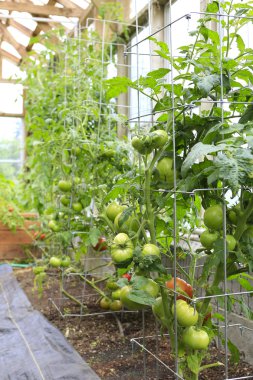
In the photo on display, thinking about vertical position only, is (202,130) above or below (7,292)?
above

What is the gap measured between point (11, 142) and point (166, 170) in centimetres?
735

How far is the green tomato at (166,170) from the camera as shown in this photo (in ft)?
5.11

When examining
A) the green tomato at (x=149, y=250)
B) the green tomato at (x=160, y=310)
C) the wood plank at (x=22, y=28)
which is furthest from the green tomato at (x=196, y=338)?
the wood plank at (x=22, y=28)

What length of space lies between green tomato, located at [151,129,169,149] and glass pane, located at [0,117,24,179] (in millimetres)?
7192

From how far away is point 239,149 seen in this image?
4.16 feet

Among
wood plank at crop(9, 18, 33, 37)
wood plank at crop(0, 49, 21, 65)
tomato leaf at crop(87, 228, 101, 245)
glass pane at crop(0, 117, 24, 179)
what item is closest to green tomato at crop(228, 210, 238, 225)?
tomato leaf at crop(87, 228, 101, 245)

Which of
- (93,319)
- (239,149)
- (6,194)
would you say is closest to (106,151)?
(93,319)

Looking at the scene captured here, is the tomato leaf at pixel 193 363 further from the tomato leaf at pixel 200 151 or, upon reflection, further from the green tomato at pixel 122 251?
the tomato leaf at pixel 200 151

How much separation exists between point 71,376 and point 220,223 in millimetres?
1046

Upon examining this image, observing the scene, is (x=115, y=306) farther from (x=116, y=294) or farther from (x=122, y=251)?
(x=122, y=251)

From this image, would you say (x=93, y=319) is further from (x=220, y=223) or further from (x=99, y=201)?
(x=220, y=223)

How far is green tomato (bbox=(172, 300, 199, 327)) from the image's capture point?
1.46 m

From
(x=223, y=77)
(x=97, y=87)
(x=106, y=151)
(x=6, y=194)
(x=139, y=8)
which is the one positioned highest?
(x=139, y=8)

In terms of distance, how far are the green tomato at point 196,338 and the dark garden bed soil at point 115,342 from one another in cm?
33
